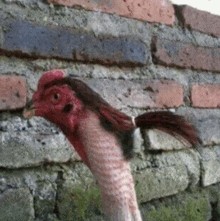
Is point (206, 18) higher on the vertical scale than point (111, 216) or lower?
higher

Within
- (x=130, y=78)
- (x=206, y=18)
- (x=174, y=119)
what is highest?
(x=206, y=18)

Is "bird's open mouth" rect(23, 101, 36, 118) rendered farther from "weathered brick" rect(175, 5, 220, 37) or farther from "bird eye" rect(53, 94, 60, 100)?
"weathered brick" rect(175, 5, 220, 37)

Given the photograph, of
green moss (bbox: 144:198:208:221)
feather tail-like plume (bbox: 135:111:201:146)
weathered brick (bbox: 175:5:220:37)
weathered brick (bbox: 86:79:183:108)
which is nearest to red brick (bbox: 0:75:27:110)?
weathered brick (bbox: 86:79:183:108)

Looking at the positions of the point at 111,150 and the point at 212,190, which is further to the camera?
the point at 212,190

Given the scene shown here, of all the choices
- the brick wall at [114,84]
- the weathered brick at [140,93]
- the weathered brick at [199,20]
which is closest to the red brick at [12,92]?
the brick wall at [114,84]

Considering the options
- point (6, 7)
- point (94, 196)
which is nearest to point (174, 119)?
point (94, 196)

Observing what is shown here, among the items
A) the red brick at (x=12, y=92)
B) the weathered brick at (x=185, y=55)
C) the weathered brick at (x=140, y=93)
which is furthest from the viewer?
the weathered brick at (x=185, y=55)

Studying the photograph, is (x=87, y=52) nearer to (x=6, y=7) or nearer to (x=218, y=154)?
(x=6, y=7)

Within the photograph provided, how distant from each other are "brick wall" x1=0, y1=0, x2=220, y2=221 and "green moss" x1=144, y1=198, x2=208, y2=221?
17mm

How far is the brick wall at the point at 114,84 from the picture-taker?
0.66m

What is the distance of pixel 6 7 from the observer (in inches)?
26.5

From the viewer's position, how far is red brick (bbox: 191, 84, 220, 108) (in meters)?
0.94

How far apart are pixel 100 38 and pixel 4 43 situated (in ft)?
0.72

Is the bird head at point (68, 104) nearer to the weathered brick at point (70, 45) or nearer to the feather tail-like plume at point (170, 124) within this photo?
the feather tail-like plume at point (170, 124)
